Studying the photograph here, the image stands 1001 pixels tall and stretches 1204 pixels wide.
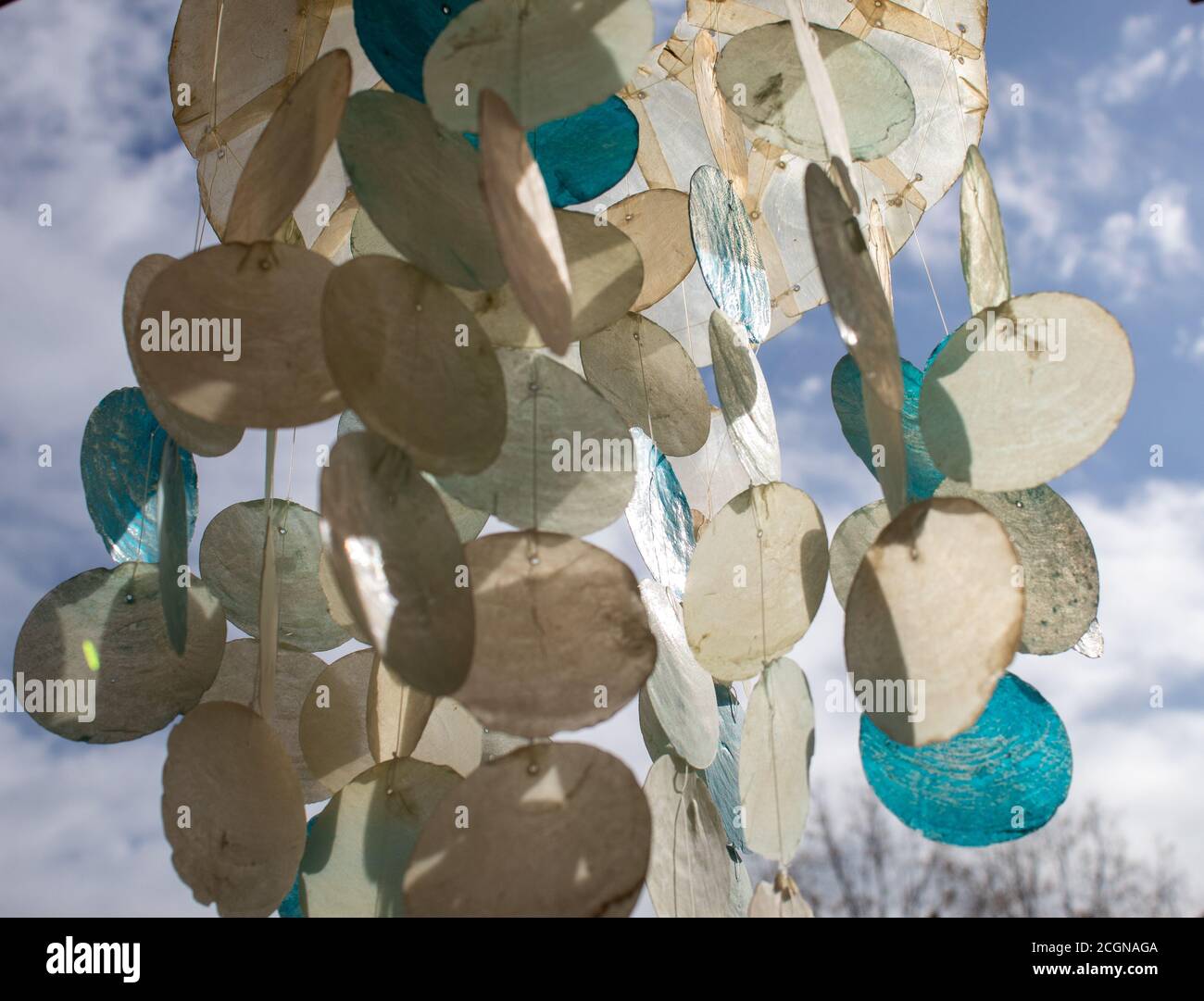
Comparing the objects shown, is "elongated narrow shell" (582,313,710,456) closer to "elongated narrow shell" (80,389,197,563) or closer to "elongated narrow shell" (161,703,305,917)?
"elongated narrow shell" (80,389,197,563)

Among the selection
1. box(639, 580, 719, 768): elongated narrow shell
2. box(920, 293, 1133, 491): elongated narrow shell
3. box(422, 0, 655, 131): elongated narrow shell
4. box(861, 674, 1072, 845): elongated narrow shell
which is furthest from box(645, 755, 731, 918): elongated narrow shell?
box(422, 0, 655, 131): elongated narrow shell

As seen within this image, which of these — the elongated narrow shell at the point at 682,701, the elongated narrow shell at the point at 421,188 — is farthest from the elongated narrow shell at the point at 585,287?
the elongated narrow shell at the point at 682,701

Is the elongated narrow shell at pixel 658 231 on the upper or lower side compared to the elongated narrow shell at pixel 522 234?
upper

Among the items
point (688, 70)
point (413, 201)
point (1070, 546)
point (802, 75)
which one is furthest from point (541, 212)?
point (688, 70)

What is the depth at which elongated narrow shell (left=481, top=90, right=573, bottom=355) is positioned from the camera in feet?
2.64

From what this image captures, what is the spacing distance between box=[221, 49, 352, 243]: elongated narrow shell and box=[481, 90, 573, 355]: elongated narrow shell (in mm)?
173

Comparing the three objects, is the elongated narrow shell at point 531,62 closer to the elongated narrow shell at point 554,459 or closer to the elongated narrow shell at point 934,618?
the elongated narrow shell at point 554,459

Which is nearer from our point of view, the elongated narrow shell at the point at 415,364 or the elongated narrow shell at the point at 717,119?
the elongated narrow shell at the point at 415,364

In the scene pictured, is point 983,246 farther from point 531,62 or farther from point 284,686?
point 284,686

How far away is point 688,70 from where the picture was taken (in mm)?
1778

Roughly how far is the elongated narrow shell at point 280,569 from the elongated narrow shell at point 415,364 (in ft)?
1.65

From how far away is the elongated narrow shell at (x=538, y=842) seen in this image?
77 centimetres

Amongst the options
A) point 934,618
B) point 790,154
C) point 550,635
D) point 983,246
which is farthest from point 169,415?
point 790,154
